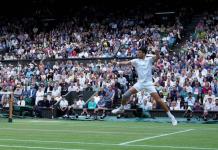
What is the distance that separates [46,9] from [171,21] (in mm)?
12797

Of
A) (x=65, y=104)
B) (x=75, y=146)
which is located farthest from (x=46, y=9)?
(x=75, y=146)

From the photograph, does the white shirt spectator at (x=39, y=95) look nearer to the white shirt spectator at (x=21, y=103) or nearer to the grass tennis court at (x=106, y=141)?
the white shirt spectator at (x=21, y=103)

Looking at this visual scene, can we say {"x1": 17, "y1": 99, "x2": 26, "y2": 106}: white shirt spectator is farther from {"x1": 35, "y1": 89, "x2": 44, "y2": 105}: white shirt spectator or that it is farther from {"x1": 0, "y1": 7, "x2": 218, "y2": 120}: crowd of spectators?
{"x1": 35, "y1": 89, "x2": 44, "y2": 105}: white shirt spectator

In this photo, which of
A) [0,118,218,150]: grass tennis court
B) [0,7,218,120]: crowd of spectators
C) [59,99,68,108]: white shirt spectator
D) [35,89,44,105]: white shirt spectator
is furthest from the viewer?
[35,89,44,105]: white shirt spectator

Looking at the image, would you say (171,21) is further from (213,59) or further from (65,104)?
(65,104)

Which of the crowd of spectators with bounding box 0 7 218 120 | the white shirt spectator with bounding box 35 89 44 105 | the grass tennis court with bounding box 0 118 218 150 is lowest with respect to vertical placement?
the grass tennis court with bounding box 0 118 218 150

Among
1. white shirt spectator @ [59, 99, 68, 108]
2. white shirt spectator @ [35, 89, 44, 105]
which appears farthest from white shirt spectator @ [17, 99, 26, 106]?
white shirt spectator @ [59, 99, 68, 108]

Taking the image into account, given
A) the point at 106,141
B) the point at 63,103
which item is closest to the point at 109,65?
the point at 63,103

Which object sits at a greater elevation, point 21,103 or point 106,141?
point 21,103

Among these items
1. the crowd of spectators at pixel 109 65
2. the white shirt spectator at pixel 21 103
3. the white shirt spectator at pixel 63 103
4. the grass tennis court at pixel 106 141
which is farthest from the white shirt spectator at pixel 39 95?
the grass tennis court at pixel 106 141

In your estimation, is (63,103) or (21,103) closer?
(63,103)

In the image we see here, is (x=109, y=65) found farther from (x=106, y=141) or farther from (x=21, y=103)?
(x=106, y=141)

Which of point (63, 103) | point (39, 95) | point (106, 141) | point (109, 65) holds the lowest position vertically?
point (106, 141)

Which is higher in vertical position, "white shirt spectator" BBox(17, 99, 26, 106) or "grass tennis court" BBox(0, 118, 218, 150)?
"white shirt spectator" BBox(17, 99, 26, 106)
